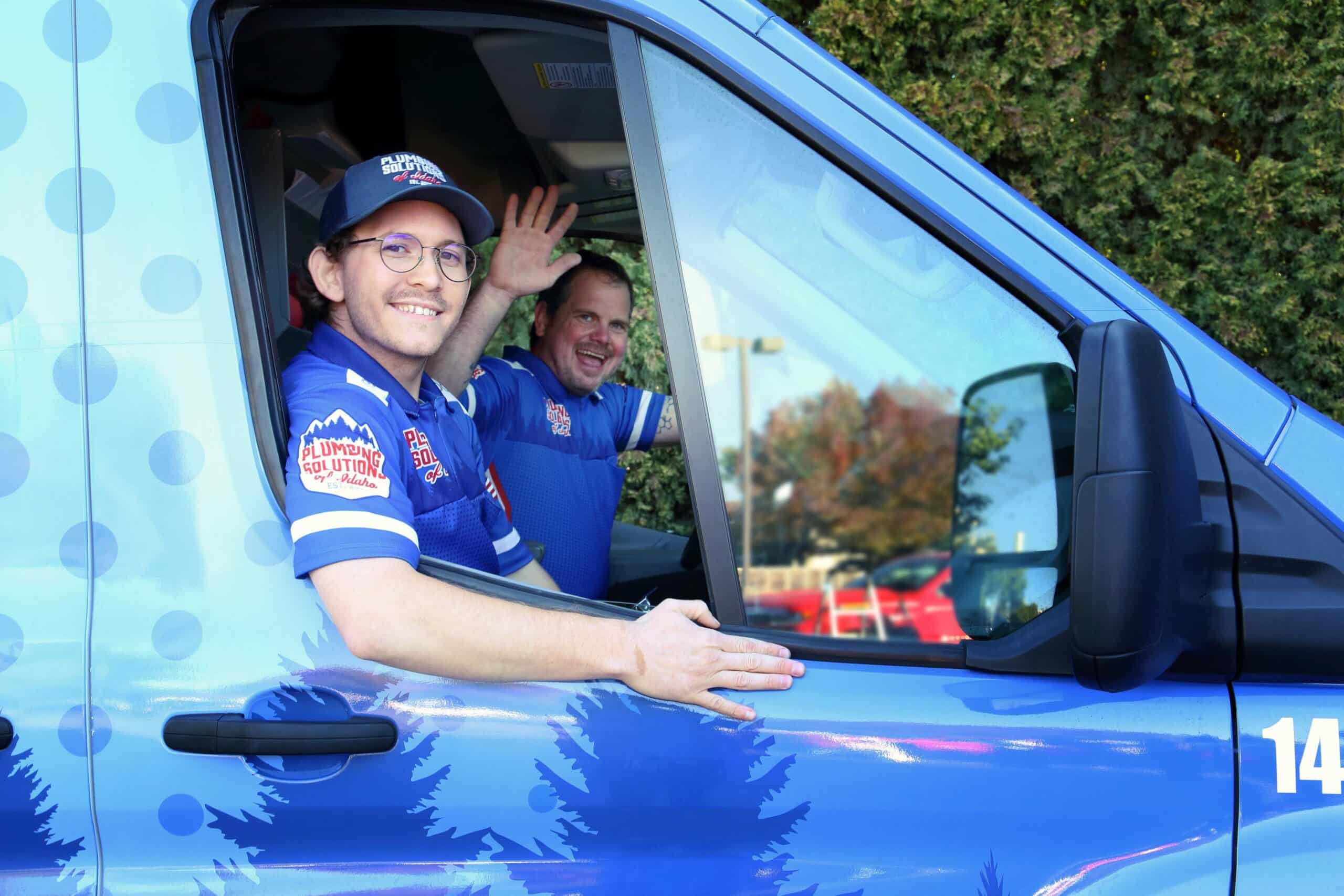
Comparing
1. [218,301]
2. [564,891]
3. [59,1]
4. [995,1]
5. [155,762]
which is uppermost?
[995,1]

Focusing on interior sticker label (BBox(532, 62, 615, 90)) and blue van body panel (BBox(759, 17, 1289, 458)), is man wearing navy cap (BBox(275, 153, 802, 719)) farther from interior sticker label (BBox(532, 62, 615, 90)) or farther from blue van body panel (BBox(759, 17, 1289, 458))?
blue van body panel (BBox(759, 17, 1289, 458))

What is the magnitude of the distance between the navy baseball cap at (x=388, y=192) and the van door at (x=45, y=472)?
0.43m

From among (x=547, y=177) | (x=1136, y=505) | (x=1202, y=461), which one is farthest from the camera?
(x=547, y=177)

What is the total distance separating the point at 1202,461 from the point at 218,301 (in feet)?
3.82

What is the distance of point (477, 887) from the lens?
3.98 ft

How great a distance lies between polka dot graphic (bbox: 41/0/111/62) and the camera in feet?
4.13

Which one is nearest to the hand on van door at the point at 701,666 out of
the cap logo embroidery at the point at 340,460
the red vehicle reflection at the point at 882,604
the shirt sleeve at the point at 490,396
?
the cap logo embroidery at the point at 340,460

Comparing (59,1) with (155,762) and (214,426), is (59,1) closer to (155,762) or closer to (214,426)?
(214,426)

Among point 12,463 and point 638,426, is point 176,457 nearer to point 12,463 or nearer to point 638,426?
point 12,463

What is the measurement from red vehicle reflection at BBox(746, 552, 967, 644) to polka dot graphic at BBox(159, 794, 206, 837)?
Result: 401 cm

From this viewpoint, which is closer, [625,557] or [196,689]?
[196,689]

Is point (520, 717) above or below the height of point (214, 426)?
below

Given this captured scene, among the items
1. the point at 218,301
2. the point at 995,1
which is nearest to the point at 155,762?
the point at 218,301

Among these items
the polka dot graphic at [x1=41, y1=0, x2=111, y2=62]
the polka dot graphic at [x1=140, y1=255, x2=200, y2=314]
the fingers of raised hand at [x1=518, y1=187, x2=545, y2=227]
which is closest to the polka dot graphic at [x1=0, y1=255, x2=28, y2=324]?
the polka dot graphic at [x1=140, y1=255, x2=200, y2=314]
